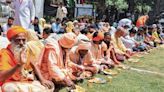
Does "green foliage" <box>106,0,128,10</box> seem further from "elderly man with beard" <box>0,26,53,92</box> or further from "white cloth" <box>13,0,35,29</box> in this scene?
"elderly man with beard" <box>0,26,53,92</box>

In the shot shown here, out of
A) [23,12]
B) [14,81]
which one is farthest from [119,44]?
[14,81]

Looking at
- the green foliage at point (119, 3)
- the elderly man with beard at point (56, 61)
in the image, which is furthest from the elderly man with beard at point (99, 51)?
the green foliage at point (119, 3)

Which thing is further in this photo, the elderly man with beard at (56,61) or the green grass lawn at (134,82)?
the green grass lawn at (134,82)

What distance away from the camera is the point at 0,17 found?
1563 cm

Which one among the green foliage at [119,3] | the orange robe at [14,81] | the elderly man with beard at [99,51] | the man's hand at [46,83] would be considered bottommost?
the green foliage at [119,3]

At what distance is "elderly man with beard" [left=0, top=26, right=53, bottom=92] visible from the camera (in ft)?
15.7

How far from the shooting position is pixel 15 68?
15.2 feet

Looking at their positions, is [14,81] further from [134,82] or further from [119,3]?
[119,3]

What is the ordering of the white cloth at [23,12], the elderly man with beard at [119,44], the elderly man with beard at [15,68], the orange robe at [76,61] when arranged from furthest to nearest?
the elderly man with beard at [119,44] < the white cloth at [23,12] < the orange robe at [76,61] < the elderly man with beard at [15,68]

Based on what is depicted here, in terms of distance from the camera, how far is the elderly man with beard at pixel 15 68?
4.80 m

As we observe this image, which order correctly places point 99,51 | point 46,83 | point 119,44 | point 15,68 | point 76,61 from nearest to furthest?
point 15,68, point 46,83, point 76,61, point 99,51, point 119,44

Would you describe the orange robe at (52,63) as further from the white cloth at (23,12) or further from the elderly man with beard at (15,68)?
the white cloth at (23,12)

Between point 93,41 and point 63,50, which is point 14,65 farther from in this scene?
point 93,41

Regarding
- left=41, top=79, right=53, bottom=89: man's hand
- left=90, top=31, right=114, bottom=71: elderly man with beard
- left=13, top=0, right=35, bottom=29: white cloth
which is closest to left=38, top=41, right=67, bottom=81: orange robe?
left=41, top=79, right=53, bottom=89: man's hand
